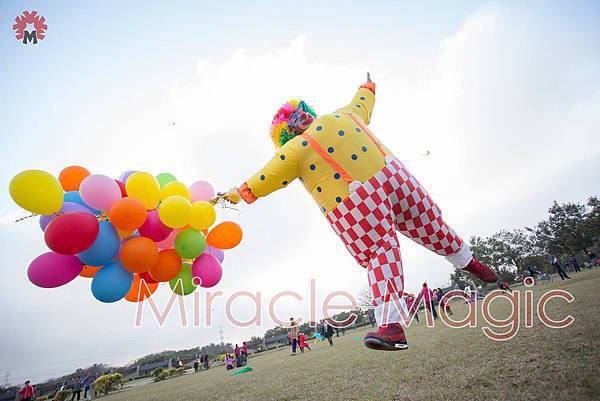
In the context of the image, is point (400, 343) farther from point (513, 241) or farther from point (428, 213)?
point (513, 241)

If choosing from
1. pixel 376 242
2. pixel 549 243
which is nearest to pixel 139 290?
pixel 376 242

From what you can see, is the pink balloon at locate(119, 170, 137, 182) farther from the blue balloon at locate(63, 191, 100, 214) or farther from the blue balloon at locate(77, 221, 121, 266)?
the blue balloon at locate(77, 221, 121, 266)

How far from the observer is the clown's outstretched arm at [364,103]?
3.08 meters

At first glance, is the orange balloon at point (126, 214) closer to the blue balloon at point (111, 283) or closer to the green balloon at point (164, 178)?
the blue balloon at point (111, 283)

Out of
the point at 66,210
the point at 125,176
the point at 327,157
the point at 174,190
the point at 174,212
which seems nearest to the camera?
the point at 327,157

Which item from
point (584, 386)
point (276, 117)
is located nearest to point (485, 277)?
point (584, 386)

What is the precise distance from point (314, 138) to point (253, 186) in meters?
0.64

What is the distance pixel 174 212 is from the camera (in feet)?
9.61

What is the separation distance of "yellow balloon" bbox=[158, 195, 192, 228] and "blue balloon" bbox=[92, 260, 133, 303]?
0.58m

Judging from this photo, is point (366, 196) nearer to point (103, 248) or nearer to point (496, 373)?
point (496, 373)

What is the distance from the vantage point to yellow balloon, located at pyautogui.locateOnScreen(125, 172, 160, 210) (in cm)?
313

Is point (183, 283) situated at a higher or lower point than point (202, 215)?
lower

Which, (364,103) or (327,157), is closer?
(327,157)

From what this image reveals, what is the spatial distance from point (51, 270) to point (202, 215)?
1.33 m
